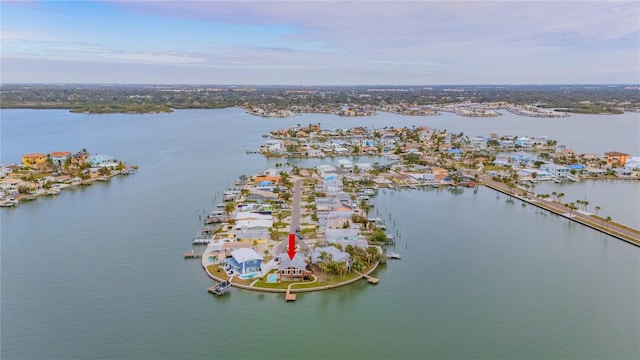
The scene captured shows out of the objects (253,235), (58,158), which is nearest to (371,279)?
(253,235)

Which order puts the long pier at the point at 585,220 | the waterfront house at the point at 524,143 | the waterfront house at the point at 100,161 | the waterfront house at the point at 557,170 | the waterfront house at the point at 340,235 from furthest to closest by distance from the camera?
the waterfront house at the point at 524,143, the waterfront house at the point at 100,161, the waterfront house at the point at 557,170, the long pier at the point at 585,220, the waterfront house at the point at 340,235

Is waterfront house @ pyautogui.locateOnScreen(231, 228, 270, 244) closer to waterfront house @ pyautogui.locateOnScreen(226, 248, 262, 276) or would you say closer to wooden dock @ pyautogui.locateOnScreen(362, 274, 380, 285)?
waterfront house @ pyautogui.locateOnScreen(226, 248, 262, 276)

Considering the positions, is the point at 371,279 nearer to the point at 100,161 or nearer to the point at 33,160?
the point at 100,161

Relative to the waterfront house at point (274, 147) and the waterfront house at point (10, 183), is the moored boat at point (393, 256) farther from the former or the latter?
the waterfront house at point (274, 147)

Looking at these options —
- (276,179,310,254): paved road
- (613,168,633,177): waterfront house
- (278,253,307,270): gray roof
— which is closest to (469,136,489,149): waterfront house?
(613,168,633,177): waterfront house

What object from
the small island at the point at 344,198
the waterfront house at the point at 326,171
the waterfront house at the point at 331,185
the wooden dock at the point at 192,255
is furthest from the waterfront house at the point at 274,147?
the wooden dock at the point at 192,255

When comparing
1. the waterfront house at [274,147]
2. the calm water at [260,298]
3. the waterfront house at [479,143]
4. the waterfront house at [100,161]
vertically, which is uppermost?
the waterfront house at [479,143]

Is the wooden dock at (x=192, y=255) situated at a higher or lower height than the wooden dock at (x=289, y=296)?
higher
